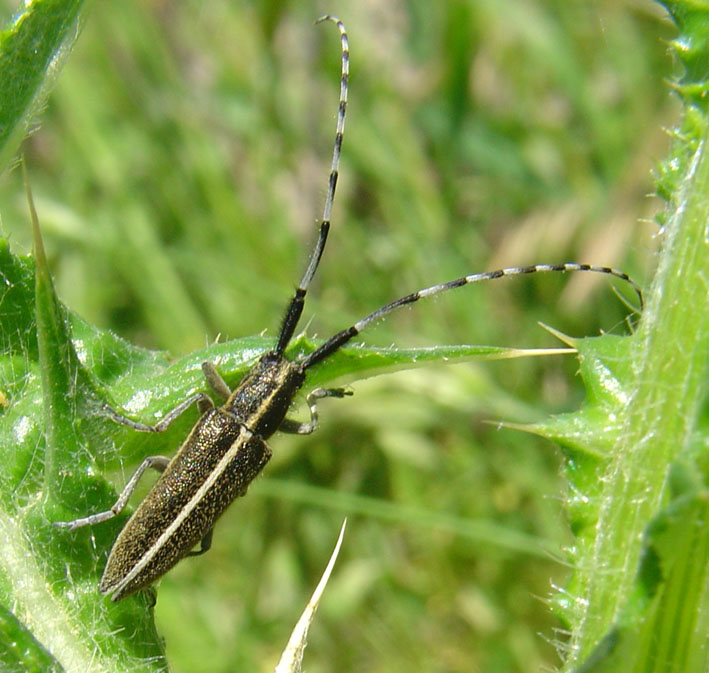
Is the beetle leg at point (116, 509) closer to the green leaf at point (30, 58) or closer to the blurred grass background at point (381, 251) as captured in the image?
the green leaf at point (30, 58)

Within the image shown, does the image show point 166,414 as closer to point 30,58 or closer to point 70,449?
point 70,449

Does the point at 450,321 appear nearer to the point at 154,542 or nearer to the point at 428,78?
the point at 428,78

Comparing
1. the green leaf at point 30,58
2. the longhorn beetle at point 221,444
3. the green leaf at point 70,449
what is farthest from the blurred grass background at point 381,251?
the green leaf at point 30,58

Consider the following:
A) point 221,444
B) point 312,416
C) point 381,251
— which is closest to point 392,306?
point 312,416

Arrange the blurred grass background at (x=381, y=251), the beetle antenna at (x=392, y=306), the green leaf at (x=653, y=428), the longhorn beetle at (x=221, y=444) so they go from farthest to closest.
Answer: the blurred grass background at (x=381, y=251) < the beetle antenna at (x=392, y=306) < the longhorn beetle at (x=221, y=444) < the green leaf at (x=653, y=428)

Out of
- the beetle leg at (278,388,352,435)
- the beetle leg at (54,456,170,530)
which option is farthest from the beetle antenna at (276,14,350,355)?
the beetle leg at (54,456,170,530)

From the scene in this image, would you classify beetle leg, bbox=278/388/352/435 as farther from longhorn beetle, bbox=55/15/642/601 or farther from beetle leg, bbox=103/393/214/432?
beetle leg, bbox=103/393/214/432
